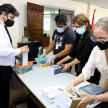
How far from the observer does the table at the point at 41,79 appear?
1233 mm

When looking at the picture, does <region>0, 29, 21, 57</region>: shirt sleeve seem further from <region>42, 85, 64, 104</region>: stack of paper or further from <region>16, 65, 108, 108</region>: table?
<region>42, 85, 64, 104</region>: stack of paper

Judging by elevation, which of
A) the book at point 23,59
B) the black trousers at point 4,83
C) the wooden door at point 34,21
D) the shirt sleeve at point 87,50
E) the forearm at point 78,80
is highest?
the wooden door at point 34,21

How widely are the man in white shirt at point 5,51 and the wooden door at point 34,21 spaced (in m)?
2.65

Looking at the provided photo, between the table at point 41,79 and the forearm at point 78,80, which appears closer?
the forearm at point 78,80

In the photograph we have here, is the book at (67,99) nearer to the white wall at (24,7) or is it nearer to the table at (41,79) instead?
the table at (41,79)

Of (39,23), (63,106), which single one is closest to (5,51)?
(63,106)

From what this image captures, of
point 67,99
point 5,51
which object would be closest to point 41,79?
point 5,51

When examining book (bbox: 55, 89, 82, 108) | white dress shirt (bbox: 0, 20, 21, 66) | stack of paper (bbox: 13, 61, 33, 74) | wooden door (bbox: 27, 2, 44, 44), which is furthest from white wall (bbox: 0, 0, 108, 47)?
book (bbox: 55, 89, 82, 108)

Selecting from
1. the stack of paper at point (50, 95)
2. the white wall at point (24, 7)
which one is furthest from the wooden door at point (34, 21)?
the stack of paper at point (50, 95)

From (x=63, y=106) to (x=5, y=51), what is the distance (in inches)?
34.8

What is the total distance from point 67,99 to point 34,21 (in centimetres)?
383

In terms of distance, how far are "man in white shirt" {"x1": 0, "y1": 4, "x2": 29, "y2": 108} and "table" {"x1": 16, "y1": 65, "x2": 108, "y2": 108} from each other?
0.21 meters

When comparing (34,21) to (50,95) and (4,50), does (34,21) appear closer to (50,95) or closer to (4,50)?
(4,50)

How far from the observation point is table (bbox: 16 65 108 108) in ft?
4.05
